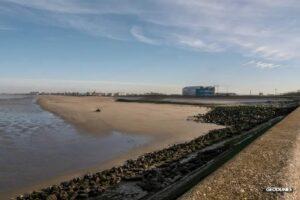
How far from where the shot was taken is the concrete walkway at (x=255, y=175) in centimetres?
866

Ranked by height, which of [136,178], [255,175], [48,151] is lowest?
[48,151]

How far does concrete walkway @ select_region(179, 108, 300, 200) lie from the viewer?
8664 mm

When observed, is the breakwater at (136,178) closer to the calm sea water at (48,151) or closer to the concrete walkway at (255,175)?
the calm sea water at (48,151)

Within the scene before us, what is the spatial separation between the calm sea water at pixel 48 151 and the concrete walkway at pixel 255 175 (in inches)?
287

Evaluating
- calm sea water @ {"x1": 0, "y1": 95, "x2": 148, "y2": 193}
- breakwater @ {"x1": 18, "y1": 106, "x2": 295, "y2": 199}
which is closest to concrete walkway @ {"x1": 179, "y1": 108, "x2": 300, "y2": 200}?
breakwater @ {"x1": 18, "y1": 106, "x2": 295, "y2": 199}

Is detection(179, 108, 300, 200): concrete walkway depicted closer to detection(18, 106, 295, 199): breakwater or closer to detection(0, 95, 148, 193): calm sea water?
detection(18, 106, 295, 199): breakwater

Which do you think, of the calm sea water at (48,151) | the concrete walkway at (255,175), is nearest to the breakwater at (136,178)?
the calm sea water at (48,151)

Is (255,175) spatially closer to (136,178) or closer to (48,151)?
(136,178)

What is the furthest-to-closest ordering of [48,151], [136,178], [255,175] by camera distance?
[48,151], [136,178], [255,175]

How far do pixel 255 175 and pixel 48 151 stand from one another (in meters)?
13.2

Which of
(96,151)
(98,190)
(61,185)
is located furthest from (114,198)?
(96,151)

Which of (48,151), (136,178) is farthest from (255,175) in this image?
(48,151)

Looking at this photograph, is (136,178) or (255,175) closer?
(255,175)

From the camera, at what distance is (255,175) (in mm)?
10273
